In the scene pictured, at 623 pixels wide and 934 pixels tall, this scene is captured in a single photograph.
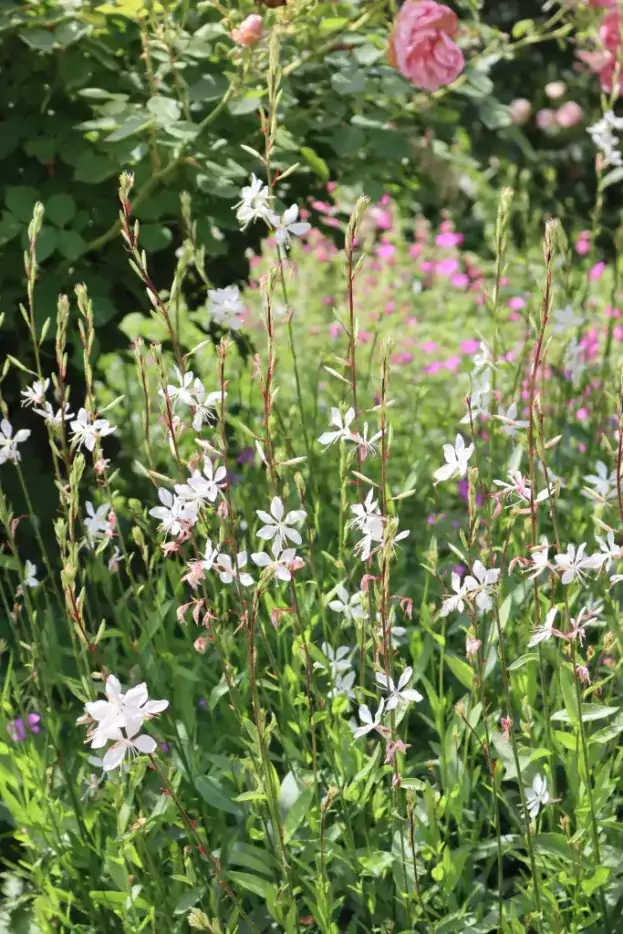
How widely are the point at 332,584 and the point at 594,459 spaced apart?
0.85 m

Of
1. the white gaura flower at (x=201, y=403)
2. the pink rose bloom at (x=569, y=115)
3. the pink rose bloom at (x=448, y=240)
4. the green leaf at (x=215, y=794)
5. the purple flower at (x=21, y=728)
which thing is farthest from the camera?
the pink rose bloom at (x=569, y=115)

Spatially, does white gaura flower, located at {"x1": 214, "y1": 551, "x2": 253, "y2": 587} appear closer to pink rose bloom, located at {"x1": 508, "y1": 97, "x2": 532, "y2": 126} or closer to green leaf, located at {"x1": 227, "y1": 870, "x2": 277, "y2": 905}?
green leaf, located at {"x1": 227, "y1": 870, "x2": 277, "y2": 905}

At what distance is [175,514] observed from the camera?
1.33m

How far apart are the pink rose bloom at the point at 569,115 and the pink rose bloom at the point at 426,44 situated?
4288 mm

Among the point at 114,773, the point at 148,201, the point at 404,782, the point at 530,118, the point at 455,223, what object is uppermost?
the point at 148,201

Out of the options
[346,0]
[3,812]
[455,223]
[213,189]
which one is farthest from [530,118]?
[3,812]

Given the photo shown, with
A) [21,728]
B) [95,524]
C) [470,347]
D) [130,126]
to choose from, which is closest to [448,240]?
[470,347]

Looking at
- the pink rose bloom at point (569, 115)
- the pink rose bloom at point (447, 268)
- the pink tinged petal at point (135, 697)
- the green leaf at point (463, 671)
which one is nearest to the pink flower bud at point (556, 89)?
the pink rose bloom at point (569, 115)

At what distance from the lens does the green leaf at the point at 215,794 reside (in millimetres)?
1592

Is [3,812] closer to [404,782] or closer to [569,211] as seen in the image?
[404,782]

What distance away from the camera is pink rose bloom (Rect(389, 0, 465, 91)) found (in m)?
2.30

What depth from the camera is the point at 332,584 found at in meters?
2.01

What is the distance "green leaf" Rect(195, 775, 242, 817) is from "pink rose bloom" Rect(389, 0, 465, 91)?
58.1 inches

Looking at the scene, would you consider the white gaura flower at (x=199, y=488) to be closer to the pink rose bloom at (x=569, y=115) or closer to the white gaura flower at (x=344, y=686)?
the white gaura flower at (x=344, y=686)
